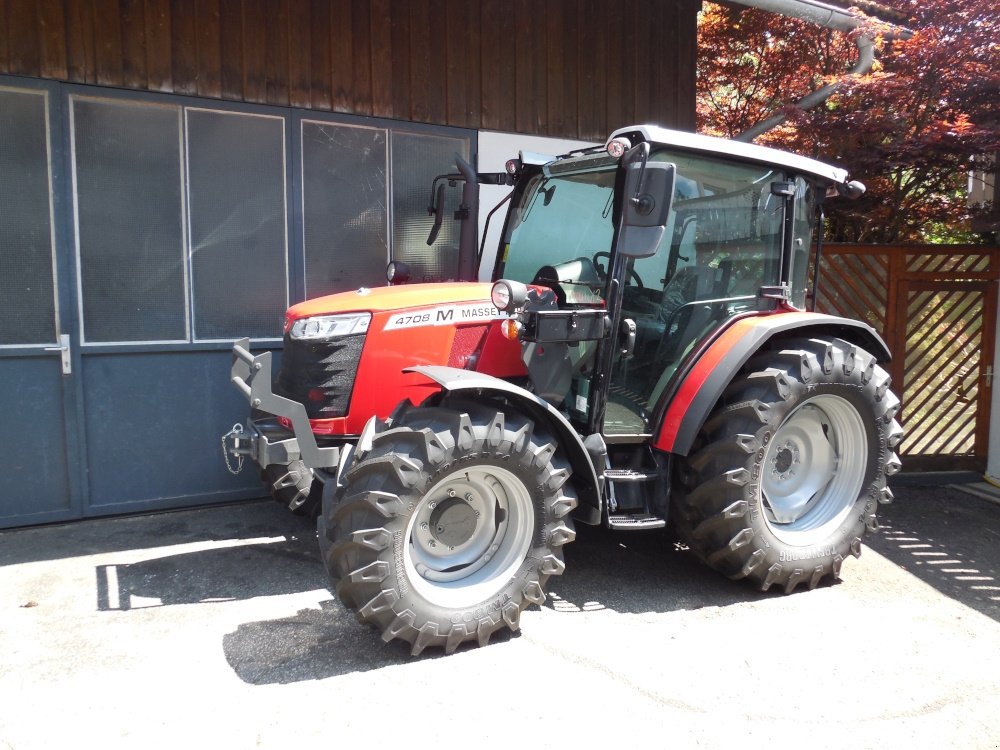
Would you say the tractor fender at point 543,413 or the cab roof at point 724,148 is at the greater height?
the cab roof at point 724,148

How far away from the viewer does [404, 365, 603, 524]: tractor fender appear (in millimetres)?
3262

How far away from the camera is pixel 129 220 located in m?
4.89

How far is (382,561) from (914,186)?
585 centimetres

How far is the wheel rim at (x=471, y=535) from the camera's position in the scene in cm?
333

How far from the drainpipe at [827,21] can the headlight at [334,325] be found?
3.97 m

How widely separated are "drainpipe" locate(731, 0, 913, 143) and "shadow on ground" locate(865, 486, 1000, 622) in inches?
123

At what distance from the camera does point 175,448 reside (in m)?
5.12

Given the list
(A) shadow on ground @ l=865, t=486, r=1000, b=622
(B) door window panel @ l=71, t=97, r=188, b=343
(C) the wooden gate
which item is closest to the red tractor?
(A) shadow on ground @ l=865, t=486, r=1000, b=622

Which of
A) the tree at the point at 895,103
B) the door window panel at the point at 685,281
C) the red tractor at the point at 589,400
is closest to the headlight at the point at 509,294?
the red tractor at the point at 589,400

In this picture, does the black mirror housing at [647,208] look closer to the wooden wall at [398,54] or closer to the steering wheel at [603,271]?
the steering wheel at [603,271]

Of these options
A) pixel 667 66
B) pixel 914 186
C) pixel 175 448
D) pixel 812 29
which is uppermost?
pixel 812 29

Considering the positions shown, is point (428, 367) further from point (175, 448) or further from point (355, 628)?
point (175, 448)

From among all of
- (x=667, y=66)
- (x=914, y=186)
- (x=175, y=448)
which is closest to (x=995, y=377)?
(x=914, y=186)

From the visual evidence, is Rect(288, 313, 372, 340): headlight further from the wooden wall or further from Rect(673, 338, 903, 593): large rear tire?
the wooden wall
